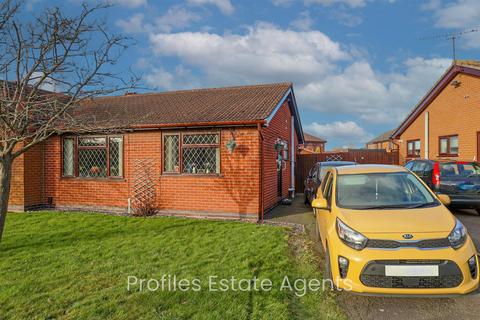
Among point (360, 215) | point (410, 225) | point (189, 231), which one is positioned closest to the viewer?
point (410, 225)

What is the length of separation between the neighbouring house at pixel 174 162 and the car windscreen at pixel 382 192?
3.88 m

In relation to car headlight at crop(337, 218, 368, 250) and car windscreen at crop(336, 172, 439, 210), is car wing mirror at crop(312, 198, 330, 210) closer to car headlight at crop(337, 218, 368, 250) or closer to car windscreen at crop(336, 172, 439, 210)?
car windscreen at crop(336, 172, 439, 210)

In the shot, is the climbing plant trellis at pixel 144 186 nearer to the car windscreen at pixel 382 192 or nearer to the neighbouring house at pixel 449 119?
the car windscreen at pixel 382 192

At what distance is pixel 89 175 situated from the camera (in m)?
10.0

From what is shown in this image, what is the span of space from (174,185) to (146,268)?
15.2 feet

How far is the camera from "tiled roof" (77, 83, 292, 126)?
8.77 meters

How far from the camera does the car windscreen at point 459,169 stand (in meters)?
8.42

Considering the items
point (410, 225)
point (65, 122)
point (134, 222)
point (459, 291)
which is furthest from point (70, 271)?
point (459, 291)

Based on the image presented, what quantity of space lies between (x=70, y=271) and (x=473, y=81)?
15447 millimetres

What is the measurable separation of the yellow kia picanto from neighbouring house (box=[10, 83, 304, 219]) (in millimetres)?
4681

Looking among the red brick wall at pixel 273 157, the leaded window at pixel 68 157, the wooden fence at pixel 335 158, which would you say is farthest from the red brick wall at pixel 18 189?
the wooden fence at pixel 335 158

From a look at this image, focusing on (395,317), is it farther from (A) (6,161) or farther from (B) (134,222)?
(B) (134,222)

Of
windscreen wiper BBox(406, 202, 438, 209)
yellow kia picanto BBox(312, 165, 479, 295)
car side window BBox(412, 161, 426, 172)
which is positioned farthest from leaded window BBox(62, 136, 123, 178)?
car side window BBox(412, 161, 426, 172)

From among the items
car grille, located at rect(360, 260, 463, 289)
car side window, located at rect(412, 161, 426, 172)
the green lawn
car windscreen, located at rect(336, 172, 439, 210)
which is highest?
car side window, located at rect(412, 161, 426, 172)
